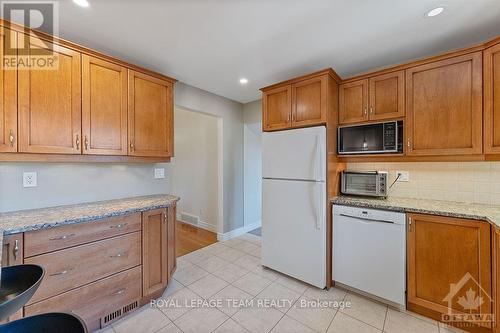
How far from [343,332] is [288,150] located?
1678 millimetres

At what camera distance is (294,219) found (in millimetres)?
2348

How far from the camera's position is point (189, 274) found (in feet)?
8.21

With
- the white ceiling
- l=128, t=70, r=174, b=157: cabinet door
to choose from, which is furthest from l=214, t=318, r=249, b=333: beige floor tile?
the white ceiling

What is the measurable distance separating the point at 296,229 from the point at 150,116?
202 cm

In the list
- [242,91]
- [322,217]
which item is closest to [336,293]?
[322,217]

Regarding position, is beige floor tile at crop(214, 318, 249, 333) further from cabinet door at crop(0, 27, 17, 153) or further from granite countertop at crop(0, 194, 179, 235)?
cabinet door at crop(0, 27, 17, 153)

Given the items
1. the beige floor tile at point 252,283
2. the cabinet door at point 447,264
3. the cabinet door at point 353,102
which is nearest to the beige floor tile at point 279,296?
the beige floor tile at point 252,283

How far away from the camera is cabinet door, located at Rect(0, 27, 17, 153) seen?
4.84 feet

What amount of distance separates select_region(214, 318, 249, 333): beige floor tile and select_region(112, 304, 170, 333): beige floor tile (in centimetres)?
45

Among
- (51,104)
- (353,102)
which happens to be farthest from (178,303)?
(353,102)

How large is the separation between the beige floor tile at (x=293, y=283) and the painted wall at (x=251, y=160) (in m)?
1.65

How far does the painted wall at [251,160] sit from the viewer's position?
A: 382 centimetres

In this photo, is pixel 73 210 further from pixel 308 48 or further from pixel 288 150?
pixel 308 48

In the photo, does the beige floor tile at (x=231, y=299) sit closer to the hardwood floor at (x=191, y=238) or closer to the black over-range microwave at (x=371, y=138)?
the hardwood floor at (x=191, y=238)
